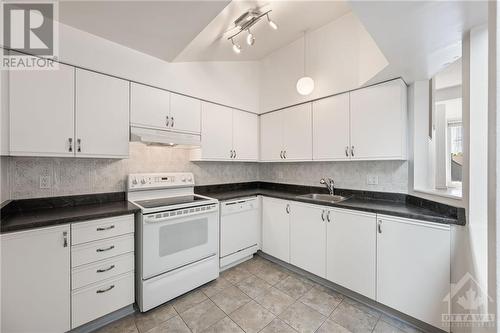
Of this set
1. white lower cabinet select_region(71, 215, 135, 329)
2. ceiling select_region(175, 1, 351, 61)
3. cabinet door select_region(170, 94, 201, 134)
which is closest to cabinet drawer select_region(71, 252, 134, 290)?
white lower cabinet select_region(71, 215, 135, 329)

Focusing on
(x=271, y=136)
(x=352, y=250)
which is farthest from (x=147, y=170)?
(x=352, y=250)

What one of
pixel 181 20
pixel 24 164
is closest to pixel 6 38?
pixel 24 164

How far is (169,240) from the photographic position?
76.9 inches

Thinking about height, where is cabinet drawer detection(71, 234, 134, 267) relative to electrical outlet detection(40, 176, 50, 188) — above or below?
below

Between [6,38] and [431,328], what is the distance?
12.8 ft

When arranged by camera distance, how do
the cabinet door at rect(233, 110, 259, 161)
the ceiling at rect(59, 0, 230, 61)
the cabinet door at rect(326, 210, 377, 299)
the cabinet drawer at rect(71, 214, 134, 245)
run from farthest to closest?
the cabinet door at rect(233, 110, 259, 161) → the cabinet door at rect(326, 210, 377, 299) → the cabinet drawer at rect(71, 214, 134, 245) → the ceiling at rect(59, 0, 230, 61)

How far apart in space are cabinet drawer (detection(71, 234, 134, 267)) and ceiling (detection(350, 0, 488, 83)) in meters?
2.40

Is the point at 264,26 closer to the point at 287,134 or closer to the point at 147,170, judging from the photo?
the point at 287,134

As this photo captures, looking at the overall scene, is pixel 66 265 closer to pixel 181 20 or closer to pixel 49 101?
pixel 49 101

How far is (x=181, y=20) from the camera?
1.59 meters

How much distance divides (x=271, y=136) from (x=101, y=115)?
2.12 meters

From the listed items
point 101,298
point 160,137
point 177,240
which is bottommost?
point 101,298

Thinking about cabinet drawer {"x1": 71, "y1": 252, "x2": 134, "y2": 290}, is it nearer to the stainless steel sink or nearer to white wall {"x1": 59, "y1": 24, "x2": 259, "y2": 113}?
white wall {"x1": 59, "y1": 24, "x2": 259, "y2": 113}

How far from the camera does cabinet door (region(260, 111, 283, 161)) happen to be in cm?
301
